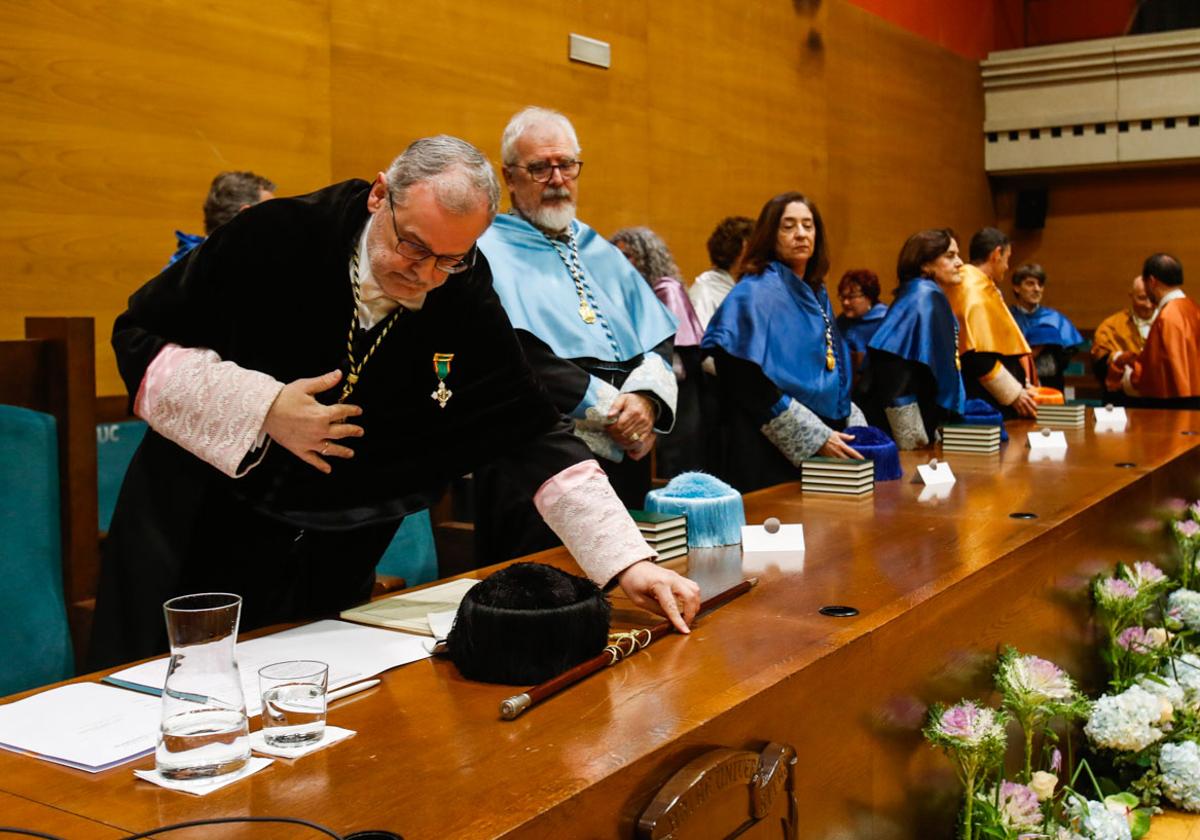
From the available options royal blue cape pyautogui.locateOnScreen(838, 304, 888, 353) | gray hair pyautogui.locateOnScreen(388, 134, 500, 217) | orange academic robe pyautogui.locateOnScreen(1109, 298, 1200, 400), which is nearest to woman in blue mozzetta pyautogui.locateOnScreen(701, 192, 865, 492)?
gray hair pyautogui.locateOnScreen(388, 134, 500, 217)

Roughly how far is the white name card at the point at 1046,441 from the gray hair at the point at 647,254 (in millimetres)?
1828

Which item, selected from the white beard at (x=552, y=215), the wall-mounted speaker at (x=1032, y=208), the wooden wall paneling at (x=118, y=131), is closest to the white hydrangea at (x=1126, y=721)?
the white beard at (x=552, y=215)

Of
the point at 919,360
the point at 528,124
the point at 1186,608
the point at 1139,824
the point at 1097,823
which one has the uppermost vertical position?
the point at 528,124

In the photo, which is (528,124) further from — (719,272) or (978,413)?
(719,272)

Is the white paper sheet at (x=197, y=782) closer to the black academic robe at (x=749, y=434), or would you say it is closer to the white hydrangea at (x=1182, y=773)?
the white hydrangea at (x=1182, y=773)

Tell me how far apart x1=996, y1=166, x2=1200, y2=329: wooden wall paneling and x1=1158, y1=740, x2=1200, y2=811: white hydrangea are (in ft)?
29.4

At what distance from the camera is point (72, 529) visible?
250cm

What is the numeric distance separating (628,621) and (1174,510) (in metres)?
2.51

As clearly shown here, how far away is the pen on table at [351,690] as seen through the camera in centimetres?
143

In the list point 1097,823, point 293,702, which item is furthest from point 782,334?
point 293,702

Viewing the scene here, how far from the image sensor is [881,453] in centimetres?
325

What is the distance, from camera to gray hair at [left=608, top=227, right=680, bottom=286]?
205 inches

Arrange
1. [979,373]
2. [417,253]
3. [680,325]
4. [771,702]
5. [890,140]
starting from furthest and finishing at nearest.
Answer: [890,140], [979,373], [680,325], [417,253], [771,702]

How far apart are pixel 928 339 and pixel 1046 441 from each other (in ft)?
2.39
